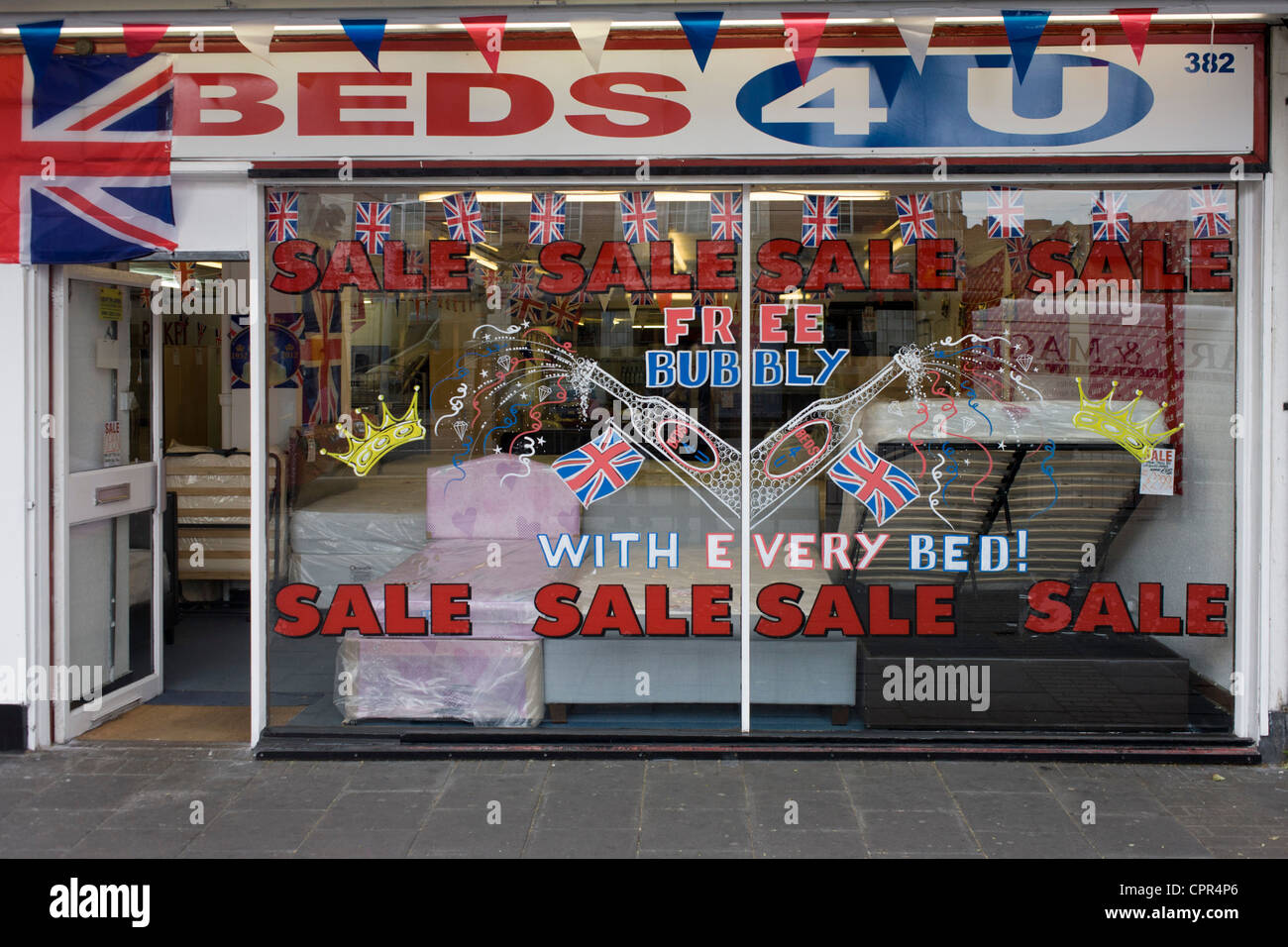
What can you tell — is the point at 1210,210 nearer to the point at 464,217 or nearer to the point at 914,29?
the point at 914,29

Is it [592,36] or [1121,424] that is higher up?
[592,36]

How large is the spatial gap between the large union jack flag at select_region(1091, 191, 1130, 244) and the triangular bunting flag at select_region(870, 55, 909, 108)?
1.16 metres

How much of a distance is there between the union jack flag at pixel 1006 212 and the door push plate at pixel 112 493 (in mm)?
4847

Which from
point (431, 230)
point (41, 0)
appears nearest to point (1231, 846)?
point (431, 230)

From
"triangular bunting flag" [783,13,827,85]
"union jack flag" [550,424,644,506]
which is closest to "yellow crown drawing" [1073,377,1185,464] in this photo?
"triangular bunting flag" [783,13,827,85]

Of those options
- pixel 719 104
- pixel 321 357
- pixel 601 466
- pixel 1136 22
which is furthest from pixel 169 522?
pixel 1136 22

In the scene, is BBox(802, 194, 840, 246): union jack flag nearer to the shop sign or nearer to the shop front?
the shop front

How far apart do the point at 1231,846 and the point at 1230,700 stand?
1222mm

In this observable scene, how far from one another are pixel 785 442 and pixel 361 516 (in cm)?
225

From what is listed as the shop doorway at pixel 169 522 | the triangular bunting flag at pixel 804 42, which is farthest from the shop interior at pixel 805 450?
the shop doorway at pixel 169 522

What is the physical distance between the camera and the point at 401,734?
212 inches

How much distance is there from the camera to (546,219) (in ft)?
17.7

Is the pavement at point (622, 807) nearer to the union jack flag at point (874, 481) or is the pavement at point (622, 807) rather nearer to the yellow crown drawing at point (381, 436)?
the union jack flag at point (874, 481)

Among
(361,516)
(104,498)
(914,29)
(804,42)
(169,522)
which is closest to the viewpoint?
(914,29)
